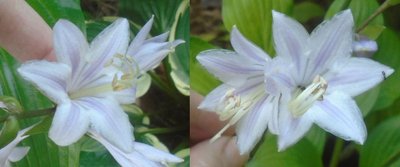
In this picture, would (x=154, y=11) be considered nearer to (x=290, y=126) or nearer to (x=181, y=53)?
(x=181, y=53)

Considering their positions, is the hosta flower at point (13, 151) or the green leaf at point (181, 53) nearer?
the hosta flower at point (13, 151)

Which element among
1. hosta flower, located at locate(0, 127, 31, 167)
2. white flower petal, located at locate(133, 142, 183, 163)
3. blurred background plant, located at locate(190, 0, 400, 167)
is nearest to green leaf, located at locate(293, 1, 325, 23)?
blurred background plant, located at locate(190, 0, 400, 167)

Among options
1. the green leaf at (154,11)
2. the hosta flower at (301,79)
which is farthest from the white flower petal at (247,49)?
the green leaf at (154,11)

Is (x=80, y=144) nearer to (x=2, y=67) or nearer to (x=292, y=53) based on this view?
(x=2, y=67)

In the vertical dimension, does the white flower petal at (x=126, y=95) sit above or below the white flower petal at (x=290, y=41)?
below

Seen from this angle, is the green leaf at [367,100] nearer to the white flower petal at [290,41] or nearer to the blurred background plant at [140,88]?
Result: the white flower petal at [290,41]

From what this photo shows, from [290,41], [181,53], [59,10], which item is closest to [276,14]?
[290,41]

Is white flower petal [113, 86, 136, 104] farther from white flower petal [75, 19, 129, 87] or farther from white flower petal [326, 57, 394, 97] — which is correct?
white flower petal [326, 57, 394, 97]
